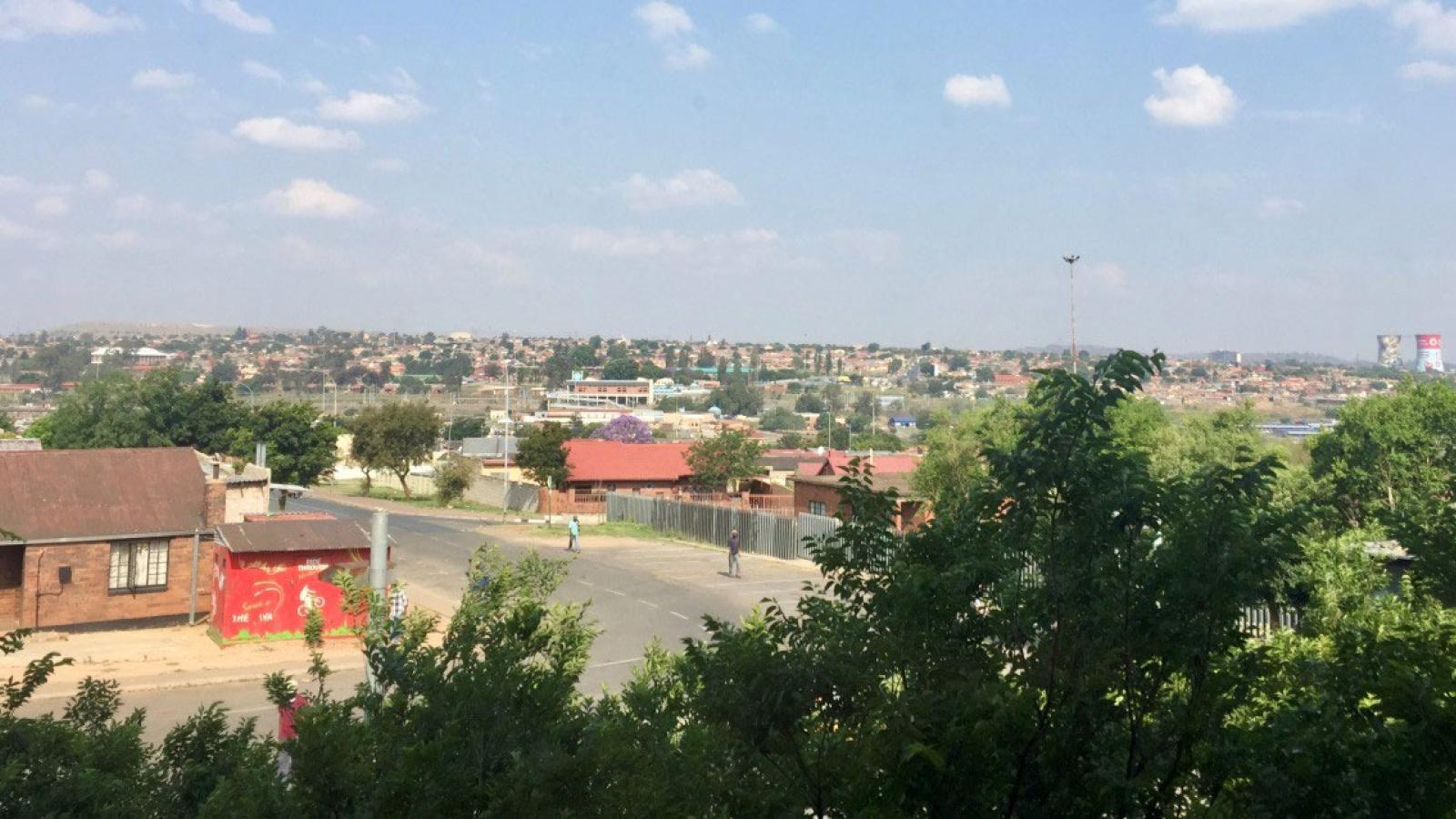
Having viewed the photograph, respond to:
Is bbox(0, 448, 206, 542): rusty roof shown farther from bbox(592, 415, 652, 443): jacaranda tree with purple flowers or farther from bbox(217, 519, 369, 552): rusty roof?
bbox(592, 415, 652, 443): jacaranda tree with purple flowers

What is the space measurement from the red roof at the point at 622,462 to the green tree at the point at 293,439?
510 inches

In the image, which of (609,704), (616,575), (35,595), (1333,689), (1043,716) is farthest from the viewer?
(616,575)

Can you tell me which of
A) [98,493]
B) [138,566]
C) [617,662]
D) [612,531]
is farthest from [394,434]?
[617,662]

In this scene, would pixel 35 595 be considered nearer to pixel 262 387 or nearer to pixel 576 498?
pixel 576 498

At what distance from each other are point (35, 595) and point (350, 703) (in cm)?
2047

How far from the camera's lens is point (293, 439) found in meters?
56.9

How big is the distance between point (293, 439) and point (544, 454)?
14.7 meters

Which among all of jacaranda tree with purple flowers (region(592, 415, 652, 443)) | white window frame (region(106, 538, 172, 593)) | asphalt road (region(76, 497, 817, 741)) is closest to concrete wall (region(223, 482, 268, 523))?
white window frame (region(106, 538, 172, 593))

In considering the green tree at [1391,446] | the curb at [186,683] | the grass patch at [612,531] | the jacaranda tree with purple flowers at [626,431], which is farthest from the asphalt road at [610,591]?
the jacaranda tree with purple flowers at [626,431]

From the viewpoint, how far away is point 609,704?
7898 mm

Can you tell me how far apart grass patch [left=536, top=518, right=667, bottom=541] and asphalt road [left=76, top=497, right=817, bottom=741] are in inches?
50.8

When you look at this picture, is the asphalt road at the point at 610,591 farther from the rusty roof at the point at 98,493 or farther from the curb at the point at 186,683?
the rusty roof at the point at 98,493

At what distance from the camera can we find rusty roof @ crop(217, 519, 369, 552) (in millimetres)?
22516

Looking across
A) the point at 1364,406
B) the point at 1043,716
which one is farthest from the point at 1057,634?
the point at 1364,406
